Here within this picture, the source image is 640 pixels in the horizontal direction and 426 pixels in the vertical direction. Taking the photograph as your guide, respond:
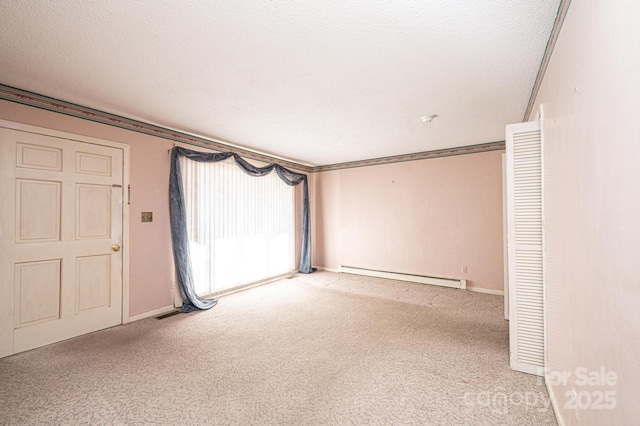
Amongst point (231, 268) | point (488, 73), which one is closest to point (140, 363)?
point (231, 268)

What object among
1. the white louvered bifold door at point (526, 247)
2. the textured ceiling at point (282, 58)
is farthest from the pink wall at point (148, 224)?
the white louvered bifold door at point (526, 247)

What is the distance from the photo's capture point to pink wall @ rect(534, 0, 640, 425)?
81 cm

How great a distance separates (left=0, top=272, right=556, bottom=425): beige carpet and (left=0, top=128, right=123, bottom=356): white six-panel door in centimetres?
24

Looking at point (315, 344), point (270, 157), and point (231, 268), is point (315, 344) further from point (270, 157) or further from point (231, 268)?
point (270, 157)

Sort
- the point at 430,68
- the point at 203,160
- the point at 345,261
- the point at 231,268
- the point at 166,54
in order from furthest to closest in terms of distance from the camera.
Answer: the point at 345,261 < the point at 231,268 < the point at 203,160 < the point at 430,68 < the point at 166,54

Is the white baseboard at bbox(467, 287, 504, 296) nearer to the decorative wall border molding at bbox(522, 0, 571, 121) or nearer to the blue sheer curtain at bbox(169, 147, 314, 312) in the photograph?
the decorative wall border molding at bbox(522, 0, 571, 121)

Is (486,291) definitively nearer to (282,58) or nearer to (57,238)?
(282,58)

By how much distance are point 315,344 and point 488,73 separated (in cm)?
297

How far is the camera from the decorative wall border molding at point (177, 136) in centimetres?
261

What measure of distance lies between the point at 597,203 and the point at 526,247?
4.17ft

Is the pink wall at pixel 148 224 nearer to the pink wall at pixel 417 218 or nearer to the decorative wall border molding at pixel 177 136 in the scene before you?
the decorative wall border molding at pixel 177 136

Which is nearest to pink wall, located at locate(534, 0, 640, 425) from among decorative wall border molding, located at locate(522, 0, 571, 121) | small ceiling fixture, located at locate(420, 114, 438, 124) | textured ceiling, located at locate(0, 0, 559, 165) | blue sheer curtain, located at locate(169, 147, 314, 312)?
decorative wall border molding, located at locate(522, 0, 571, 121)

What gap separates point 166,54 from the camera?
2.01 metres

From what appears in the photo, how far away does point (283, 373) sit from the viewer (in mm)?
2225
